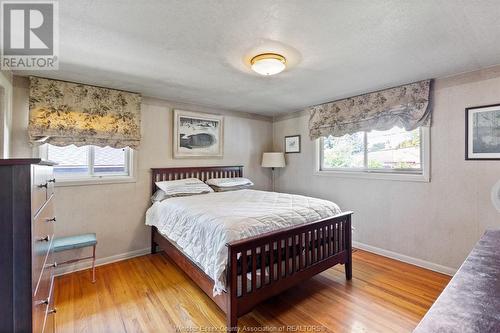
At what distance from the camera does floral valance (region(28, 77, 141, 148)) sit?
264cm

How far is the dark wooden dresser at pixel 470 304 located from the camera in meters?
0.69

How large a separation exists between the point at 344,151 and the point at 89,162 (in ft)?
12.1

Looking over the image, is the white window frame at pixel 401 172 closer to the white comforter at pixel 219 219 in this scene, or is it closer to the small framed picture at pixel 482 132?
the small framed picture at pixel 482 132

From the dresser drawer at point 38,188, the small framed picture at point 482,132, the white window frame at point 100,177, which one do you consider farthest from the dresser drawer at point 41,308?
the small framed picture at point 482,132

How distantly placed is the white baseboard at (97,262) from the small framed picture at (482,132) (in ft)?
13.8

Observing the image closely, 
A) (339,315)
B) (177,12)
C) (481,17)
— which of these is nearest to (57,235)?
(177,12)

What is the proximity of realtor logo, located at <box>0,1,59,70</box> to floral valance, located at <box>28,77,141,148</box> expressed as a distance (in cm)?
35

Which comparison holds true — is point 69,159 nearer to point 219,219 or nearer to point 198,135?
point 198,135

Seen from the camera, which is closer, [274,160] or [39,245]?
[39,245]

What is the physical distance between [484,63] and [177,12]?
2909 mm

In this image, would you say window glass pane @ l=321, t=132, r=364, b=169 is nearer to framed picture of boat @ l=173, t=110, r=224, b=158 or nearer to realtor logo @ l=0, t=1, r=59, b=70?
framed picture of boat @ l=173, t=110, r=224, b=158

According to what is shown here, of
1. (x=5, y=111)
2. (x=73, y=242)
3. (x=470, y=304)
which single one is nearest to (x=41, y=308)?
(x=470, y=304)

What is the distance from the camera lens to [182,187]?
3342mm

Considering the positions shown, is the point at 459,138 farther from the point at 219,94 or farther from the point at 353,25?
the point at 219,94
